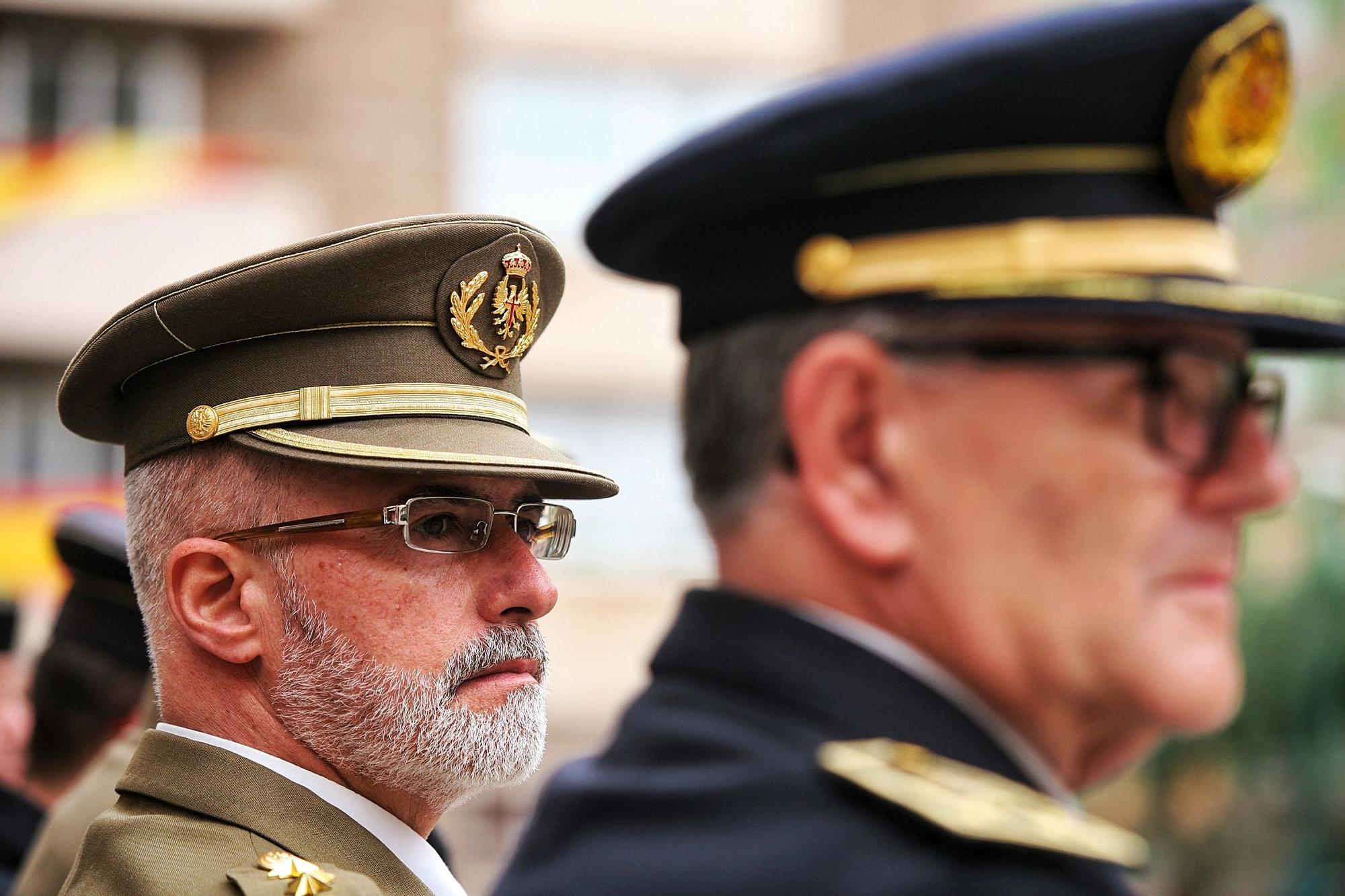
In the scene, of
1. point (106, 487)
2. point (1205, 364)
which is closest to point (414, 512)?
point (1205, 364)

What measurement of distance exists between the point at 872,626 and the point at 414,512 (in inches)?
41.4

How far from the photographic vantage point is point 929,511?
156cm

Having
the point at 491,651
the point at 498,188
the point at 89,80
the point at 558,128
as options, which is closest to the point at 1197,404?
the point at 491,651

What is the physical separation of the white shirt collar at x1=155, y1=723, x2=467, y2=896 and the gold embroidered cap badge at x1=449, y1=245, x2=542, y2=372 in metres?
0.72

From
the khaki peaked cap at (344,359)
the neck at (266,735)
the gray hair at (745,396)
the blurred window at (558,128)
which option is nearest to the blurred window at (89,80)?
the blurred window at (558,128)

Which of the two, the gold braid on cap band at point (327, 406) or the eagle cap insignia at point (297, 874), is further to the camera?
the gold braid on cap band at point (327, 406)

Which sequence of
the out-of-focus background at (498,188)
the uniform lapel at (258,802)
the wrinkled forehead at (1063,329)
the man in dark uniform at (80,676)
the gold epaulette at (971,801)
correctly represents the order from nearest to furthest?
the gold epaulette at (971,801), the wrinkled forehead at (1063,329), the uniform lapel at (258,802), the man in dark uniform at (80,676), the out-of-focus background at (498,188)

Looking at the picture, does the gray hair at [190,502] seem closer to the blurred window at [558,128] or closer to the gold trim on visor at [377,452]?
the gold trim on visor at [377,452]

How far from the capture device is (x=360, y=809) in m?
2.41

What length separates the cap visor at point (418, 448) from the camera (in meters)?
2.39

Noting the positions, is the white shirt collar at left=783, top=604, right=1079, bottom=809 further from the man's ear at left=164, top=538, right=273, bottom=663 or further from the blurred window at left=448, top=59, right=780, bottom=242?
the blurred window at left=448, top=59, right=780, bottom=242

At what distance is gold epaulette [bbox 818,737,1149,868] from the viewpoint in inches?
56.9

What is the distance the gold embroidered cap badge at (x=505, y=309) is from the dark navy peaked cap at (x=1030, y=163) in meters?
1.02

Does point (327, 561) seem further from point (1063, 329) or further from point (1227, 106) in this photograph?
point (1227, 106)
